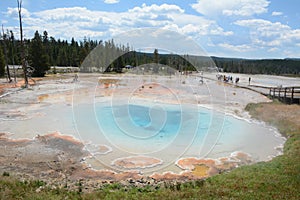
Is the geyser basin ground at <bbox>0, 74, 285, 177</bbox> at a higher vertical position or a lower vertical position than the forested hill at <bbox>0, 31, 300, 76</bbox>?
lower

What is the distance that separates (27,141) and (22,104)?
1158 centimetres

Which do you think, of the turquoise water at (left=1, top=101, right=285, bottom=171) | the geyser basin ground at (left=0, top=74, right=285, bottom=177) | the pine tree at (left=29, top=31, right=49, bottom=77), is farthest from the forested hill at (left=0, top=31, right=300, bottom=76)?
the turquoise water at (left=1, top=101, right=285, bottom=171)

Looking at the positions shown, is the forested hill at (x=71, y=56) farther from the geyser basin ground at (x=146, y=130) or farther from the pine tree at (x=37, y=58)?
the geyser basin ground at (x=146, y=130)

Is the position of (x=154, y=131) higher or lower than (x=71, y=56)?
lower

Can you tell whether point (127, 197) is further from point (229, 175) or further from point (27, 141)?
point (27, 141)

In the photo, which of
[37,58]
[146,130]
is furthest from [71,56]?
[146,130]

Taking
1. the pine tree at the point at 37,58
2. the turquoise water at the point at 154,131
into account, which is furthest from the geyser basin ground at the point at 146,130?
the pine tree at the point at 37,58

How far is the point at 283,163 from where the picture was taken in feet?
32.8

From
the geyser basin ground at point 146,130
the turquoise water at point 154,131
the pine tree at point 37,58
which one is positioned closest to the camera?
the geyser basin ground at point 146,130

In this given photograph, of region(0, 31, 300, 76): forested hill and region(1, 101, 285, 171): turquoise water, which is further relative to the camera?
region(0, 31, 300, 76): forested hill

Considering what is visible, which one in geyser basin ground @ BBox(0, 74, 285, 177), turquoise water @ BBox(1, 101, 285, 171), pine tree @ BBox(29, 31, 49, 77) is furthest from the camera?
pine tree @ BBox(29, 31, 49, 77)

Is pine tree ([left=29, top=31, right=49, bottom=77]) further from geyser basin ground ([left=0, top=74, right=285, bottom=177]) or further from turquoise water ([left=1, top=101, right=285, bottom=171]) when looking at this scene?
turquoise water ([left=1, top=101, right=285, bottom=171])

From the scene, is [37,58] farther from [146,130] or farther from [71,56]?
[146,130]

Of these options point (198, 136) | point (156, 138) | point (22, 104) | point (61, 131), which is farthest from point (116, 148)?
point (22, 104)
